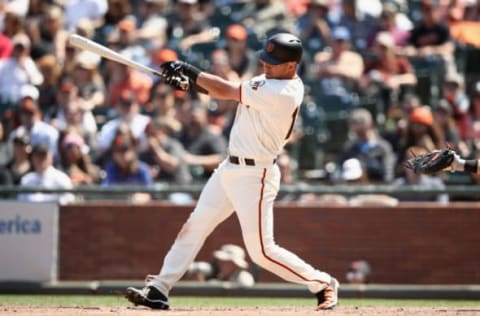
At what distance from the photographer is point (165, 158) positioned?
1277cm

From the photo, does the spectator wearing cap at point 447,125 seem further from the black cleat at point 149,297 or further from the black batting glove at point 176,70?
the black cleat at point 149,297

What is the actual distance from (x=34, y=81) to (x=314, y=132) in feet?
12.0

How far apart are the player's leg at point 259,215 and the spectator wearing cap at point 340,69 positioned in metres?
6.05

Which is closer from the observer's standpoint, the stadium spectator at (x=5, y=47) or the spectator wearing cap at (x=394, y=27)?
the spectator wearing cap at (x=394, y=27)

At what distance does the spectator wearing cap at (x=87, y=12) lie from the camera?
51.6 feet

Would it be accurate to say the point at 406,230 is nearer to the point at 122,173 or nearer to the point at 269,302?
the point at 269,302

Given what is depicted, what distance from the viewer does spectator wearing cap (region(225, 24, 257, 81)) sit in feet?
46.0

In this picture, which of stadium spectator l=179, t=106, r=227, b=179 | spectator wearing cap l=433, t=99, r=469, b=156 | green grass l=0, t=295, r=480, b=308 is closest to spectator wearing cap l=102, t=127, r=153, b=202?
stadium spectator l=179, t=106, r=227, b=179

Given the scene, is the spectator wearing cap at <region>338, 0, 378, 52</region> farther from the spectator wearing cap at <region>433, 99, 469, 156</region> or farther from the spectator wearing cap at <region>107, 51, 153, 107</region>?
the spectator wearing cap at <region>107, 51, 153, 107</region>

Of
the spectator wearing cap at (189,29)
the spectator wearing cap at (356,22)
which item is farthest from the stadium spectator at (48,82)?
the spectator wearing cap at (356,22)

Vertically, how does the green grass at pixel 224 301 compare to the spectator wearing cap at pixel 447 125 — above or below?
below

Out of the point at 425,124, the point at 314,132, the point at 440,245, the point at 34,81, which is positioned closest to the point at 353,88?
the point at 314,132

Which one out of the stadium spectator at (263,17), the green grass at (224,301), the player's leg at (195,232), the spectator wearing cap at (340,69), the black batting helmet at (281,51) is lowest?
the green grass at (224,301)

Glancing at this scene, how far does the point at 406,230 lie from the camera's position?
11.8m
